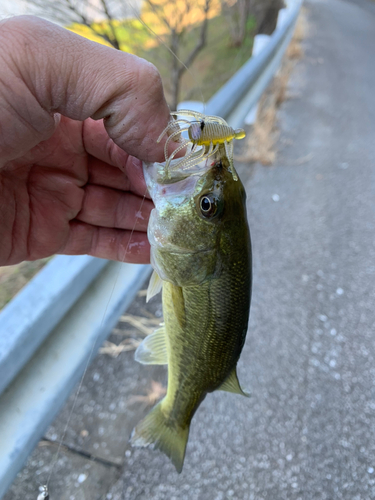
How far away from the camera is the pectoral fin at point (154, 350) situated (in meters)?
1.91

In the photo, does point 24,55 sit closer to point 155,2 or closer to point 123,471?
point 123,471

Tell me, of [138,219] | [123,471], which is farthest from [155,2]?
[123,471]

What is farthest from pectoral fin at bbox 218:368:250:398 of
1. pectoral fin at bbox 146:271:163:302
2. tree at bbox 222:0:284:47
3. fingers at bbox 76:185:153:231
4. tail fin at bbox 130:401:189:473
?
tree at bbox 222:0:284:47

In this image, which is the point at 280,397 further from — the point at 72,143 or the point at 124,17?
the point at 124,17

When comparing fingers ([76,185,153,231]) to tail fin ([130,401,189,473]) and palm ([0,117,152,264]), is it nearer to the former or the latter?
palm ([0,117,152,264])

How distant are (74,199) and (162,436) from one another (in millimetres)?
1377

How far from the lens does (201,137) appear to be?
123 centimetres

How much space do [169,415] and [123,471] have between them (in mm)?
604

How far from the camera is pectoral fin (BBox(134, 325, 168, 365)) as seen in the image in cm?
191

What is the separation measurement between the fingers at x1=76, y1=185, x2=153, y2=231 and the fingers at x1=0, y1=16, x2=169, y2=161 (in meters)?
0.68

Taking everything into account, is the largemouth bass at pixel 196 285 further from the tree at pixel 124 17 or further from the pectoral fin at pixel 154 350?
the tree at pixel 124 17

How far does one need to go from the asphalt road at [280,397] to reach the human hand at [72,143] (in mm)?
1046

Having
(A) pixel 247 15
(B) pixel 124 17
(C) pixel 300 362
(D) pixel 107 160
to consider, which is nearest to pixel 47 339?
(D) pixel 107 160

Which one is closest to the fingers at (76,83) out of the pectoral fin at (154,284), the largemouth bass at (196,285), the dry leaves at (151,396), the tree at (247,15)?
the largemouth bass at (196,285)
